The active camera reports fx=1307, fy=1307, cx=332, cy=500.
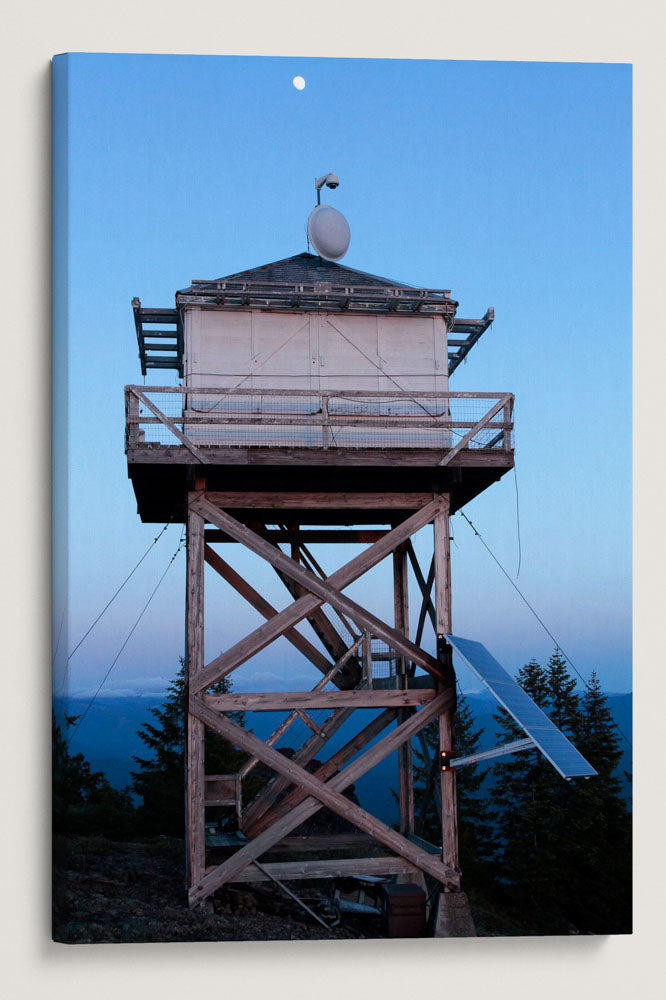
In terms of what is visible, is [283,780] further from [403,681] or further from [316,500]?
[316,500]

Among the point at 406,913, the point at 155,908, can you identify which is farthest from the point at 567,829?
the point at 155,908

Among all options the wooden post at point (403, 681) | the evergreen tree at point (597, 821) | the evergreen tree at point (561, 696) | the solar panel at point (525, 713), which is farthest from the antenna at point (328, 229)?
the evergreen tree at point (561, 696)

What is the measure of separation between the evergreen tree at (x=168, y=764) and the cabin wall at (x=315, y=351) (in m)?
11.2

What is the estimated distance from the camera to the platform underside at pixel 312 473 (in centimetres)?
1481

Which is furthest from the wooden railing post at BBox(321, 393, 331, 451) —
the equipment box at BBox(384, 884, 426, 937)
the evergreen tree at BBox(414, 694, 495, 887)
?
the evergreen tree at BBox(414, 694, 495, 887)

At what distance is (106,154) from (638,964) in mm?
9729

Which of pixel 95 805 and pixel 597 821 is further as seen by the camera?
pixel 597 821

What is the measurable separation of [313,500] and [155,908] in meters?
4.94

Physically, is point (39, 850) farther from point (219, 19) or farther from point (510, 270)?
point (510, 270)

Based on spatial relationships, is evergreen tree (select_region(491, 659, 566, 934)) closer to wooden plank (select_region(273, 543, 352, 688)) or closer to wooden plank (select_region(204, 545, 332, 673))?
wooden plank (select_region(273, 543, 352, 688))

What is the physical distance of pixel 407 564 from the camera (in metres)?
18.1

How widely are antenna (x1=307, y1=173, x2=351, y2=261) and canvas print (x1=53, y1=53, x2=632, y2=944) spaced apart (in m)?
0.04

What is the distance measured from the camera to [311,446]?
15102 mm

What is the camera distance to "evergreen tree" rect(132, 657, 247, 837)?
27.0 metres
